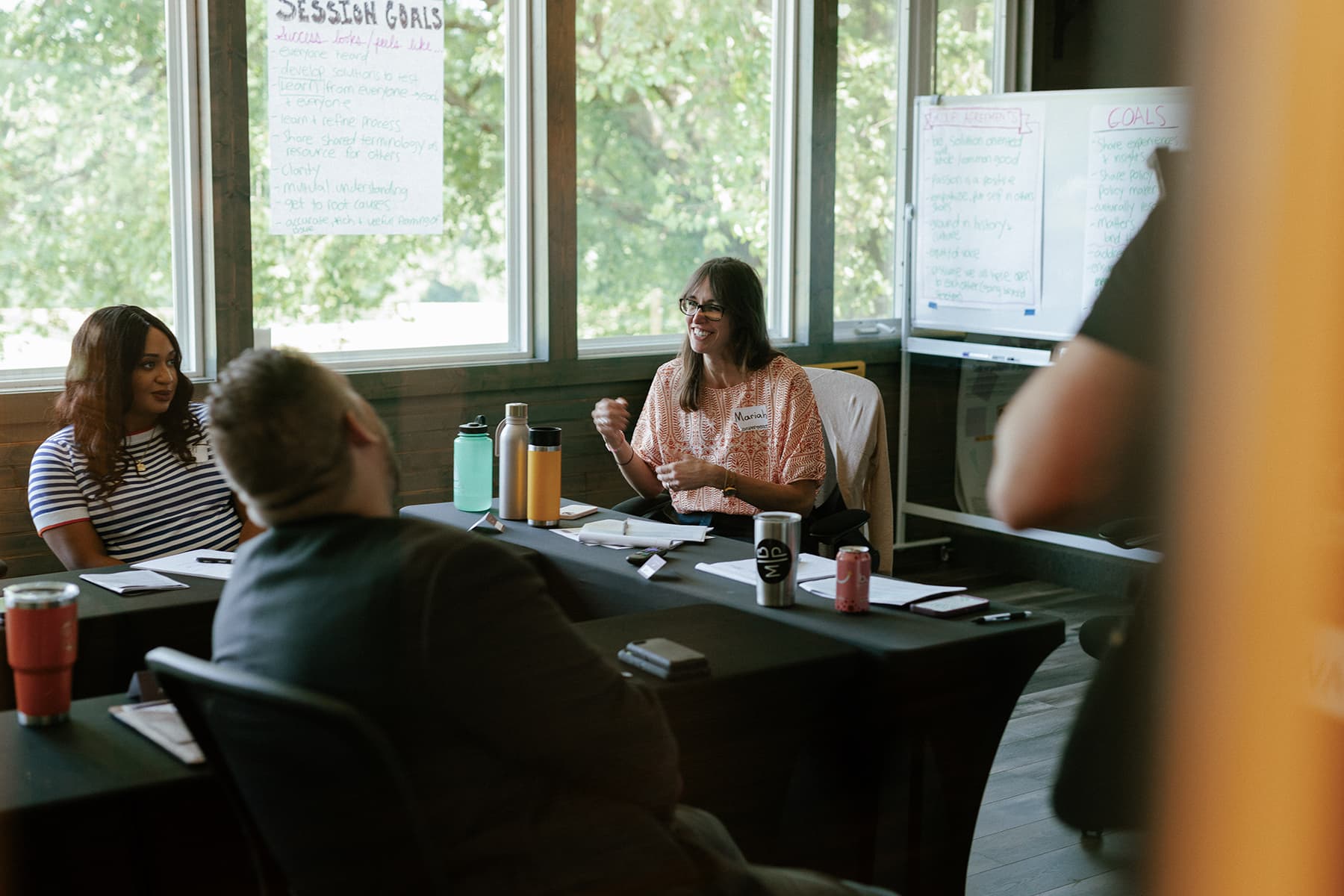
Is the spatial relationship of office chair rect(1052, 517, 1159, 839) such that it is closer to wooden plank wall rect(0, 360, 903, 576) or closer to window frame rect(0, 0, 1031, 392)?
wooden plank wall rect(0, 360, 903, 576)

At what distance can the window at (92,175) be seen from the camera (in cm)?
315

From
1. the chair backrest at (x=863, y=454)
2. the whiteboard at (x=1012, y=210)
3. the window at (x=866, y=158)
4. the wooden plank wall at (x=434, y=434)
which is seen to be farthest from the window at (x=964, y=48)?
the chair backrest at (x=863, y=454)

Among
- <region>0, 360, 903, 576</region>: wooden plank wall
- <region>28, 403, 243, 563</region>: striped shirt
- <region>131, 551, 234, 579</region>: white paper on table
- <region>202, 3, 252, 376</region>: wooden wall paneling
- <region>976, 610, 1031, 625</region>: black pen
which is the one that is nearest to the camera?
<region>976, 610, 1031, 625</region>: black pen

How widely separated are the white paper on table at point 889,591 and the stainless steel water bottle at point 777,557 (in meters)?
0.09

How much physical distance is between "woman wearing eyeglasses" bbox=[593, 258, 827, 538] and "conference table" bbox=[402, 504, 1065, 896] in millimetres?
1001

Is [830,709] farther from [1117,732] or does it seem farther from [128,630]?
[1117,732]

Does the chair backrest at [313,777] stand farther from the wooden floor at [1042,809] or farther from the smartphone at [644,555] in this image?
the smartphone at [644,555]

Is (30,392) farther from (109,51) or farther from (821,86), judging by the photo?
(821,86)

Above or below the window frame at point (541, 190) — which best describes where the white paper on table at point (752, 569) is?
below

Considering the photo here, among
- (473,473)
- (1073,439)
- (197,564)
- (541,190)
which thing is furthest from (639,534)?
(1073,439)

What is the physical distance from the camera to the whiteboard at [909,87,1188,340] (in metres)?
4.23

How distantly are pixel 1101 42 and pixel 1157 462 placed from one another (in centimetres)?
13

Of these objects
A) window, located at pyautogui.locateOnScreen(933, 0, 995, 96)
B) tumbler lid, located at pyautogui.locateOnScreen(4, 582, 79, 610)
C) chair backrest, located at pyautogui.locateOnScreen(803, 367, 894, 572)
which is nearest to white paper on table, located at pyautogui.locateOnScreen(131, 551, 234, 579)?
tumbler lid, located at pyautogui.locateOnScreen(4, 582, 79, 610)

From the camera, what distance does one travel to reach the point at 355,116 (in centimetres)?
364
